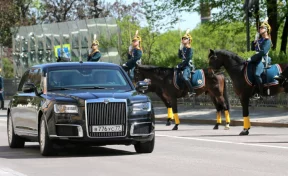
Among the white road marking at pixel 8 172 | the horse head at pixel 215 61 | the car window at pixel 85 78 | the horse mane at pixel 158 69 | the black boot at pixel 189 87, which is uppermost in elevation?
the horse head at pixel 215 61

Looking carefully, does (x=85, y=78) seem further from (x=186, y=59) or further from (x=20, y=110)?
(x=186, y=59)

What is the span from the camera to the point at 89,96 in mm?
16172

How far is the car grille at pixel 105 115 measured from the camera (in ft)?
52.6

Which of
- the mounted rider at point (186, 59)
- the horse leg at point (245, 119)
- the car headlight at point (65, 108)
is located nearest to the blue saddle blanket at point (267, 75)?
the horse leg at point (245, 119)

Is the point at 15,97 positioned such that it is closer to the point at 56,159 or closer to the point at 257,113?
the point at 56,159

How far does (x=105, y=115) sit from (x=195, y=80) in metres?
11.9

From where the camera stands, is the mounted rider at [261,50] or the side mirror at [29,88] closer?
the side mirror at [29,88]

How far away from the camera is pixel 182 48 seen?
27.3m

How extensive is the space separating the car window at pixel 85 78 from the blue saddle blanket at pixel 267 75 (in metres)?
6.53

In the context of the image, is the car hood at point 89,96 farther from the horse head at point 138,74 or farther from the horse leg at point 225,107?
the horse head at point 138,74

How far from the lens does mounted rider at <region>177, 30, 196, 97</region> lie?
27.0 metres

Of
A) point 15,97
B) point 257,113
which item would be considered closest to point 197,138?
point 15,97

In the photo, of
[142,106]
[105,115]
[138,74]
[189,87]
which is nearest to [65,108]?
[105,115]

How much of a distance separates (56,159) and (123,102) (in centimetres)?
149
